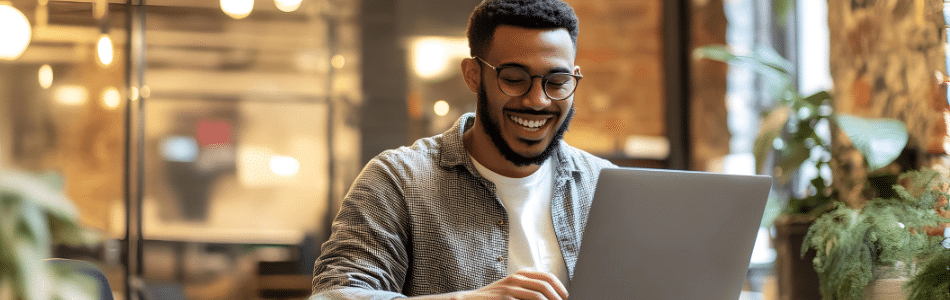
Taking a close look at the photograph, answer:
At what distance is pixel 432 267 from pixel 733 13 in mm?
2813

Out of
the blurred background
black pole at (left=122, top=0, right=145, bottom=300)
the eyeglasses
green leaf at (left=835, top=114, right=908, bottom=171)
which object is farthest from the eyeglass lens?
black pole at (left=122, top=0, right=145, bottom=300)

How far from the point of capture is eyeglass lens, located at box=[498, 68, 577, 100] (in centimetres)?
133

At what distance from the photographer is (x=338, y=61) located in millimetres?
3605

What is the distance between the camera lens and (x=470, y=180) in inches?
55.8

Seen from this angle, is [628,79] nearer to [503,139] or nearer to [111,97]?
[111,97]

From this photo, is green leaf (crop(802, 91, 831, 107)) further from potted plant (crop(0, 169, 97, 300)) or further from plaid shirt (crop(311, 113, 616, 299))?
potted plant (crop(0, 169, 97, 300))

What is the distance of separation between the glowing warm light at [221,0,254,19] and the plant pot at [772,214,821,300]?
8.34 ft

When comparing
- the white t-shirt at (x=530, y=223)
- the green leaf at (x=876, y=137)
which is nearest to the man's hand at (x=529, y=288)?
the white t-shirt at (x=530, y=223)

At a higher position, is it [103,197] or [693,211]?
[693,211]

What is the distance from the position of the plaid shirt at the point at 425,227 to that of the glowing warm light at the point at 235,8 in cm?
235

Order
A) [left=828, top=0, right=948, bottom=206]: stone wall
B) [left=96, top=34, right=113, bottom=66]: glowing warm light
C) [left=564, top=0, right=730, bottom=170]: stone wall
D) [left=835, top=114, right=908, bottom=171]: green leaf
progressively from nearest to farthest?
[left=835, top=114, right=908, bottom=171]: green leaf
[left=828, top=0, right=948, bottom=206]: stone wall
[left=96, top=34, right=113, bottom=66]: glowing warm light
[left=564, top=0, right=730, bottom=170]: stone wall

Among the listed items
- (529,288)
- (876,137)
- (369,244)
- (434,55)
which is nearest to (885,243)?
(876,137)

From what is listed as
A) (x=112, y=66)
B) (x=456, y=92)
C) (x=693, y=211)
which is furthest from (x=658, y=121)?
(x=693, y=211)

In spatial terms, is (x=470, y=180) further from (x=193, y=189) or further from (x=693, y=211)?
(x=193, y=189)
